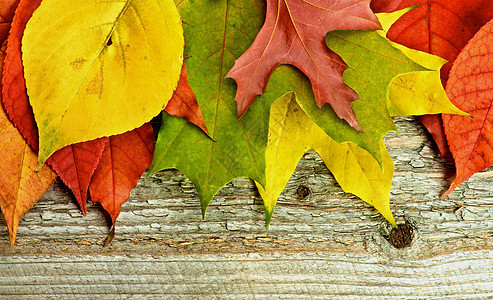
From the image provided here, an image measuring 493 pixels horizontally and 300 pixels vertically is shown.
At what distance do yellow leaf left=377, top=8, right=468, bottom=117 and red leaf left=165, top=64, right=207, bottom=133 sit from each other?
0.17 metres

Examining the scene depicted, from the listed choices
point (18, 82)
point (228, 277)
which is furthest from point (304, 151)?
point (18, 82)

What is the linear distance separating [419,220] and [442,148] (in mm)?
74

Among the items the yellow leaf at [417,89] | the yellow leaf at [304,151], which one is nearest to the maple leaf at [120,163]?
the yellow leaf at [304,151]

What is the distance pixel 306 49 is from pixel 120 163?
20cm

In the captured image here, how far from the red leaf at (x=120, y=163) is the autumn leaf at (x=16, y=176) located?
42 millimetres

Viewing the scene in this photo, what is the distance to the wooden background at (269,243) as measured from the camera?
40 centimetres

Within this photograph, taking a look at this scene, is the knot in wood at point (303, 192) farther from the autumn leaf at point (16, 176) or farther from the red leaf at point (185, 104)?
the autumn leaf at point (16, 176)

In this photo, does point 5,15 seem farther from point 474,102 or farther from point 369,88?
point 474,102

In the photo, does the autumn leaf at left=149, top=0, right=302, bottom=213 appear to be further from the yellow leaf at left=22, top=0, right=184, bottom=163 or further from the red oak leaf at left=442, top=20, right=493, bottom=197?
the red oak leaf at left=442, top=20, right=493, bottom=197

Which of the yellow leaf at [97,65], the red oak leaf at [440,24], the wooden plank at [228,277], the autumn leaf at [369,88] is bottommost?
the wooden plank at [228,277]

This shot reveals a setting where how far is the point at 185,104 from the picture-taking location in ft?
1.14

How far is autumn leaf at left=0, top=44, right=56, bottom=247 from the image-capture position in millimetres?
346

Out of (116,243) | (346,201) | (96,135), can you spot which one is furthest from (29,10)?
(346,201)

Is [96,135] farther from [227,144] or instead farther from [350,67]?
[350,67]
